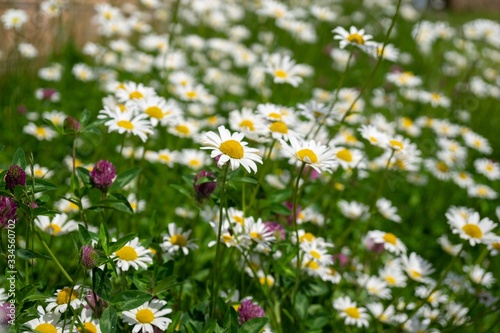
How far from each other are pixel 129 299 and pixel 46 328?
18 centimetres

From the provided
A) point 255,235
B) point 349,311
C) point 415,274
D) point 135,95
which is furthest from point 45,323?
point 415,274

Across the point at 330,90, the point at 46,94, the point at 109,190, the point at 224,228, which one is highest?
the point at 109,190

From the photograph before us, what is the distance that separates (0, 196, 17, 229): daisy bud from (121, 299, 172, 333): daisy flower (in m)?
0.32

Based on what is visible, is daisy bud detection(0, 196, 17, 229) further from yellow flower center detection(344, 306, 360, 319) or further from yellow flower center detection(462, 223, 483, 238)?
yellow flower center detection(462, 223, 483, 238)

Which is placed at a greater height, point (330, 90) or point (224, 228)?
point (224, 228)

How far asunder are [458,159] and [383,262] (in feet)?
3.71

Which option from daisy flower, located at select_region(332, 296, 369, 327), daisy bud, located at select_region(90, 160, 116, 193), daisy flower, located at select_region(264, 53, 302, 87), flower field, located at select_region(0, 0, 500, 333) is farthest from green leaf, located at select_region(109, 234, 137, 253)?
daisy flower, located at select_region(264, 53, 302, 87)

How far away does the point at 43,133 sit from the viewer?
2.40 metres

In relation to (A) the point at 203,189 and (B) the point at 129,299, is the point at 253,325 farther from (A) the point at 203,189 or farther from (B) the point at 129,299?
(A) the point at 203,189

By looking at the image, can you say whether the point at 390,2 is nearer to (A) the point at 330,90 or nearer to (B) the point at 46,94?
(A) the point at 330,90

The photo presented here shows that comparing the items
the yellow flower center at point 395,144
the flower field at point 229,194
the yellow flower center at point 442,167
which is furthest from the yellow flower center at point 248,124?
the yellow flower center at point 442,167

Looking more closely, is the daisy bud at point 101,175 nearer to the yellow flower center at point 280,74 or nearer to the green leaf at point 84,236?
the green leaf at point 84,236

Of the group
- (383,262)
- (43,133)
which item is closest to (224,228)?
(383,262)

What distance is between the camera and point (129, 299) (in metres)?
1.14
